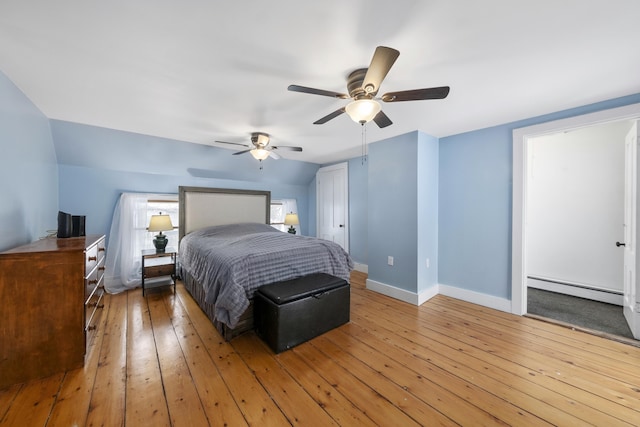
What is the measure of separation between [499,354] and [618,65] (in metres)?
2.40

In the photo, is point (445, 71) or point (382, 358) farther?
point (382, 358)

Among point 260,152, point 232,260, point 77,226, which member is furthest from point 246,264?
point 77,226

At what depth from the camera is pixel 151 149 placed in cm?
361

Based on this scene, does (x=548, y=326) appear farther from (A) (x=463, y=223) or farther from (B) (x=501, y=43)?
(B) (x=501, y=43)

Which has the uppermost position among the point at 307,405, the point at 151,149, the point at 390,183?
the point at 151,149

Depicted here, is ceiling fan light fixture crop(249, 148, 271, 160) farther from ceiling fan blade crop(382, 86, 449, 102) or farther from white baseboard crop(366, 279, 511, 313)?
white baseboard crop(366, 279, 511, 313)

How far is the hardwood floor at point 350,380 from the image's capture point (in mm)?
1443

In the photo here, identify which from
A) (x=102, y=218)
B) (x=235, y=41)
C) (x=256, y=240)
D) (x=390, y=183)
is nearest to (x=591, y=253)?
(x=390, y=183)

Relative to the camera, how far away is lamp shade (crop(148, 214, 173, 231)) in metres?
3.61

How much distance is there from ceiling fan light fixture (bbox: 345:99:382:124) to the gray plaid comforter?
5.20ft

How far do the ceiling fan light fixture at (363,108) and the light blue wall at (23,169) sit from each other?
8.93 feet

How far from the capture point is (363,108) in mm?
1785

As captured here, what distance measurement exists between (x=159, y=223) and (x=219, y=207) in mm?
1076

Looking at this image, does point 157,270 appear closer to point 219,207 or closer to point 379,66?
point 219,207
